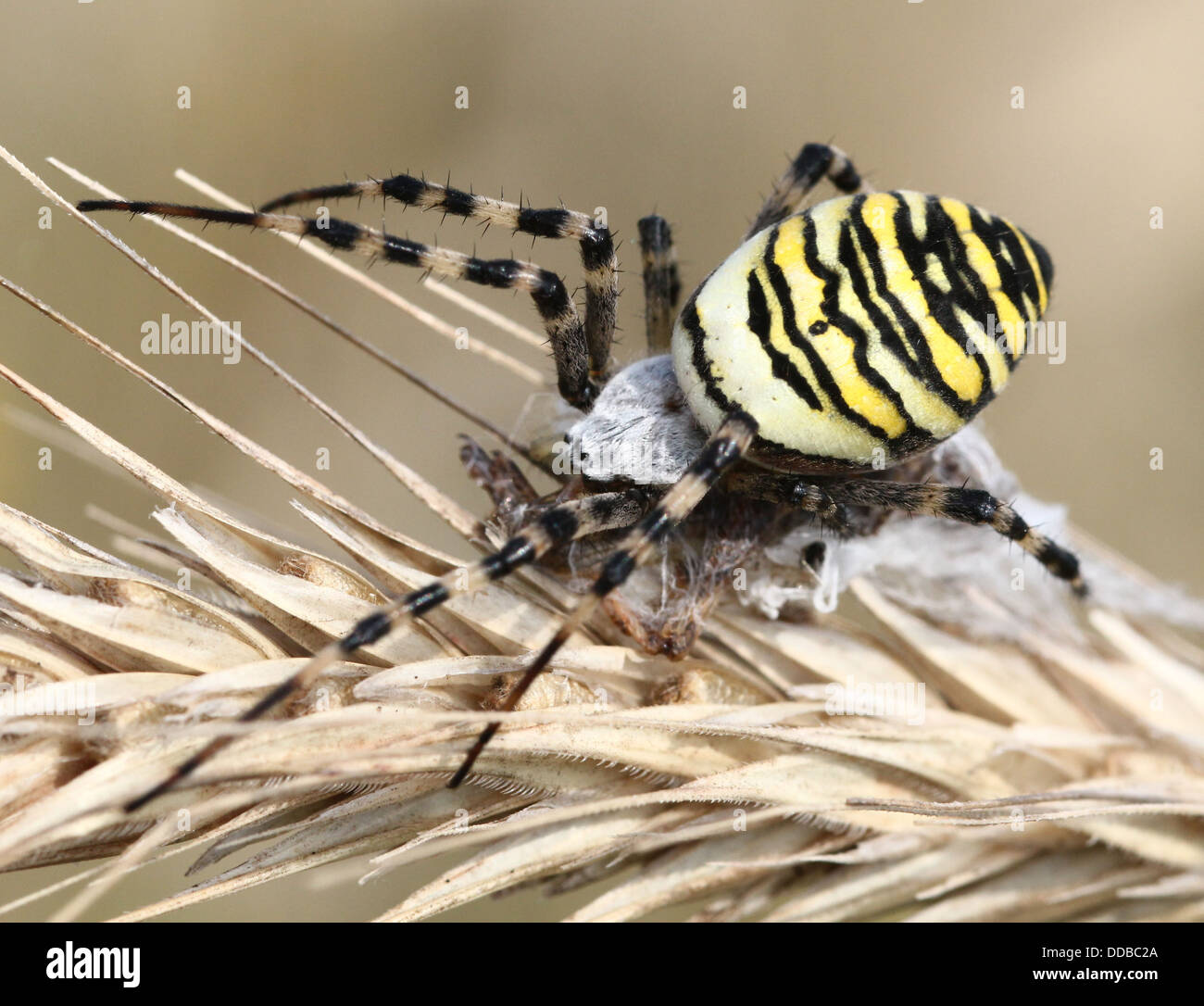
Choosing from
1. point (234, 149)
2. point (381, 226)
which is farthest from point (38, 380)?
point (381, 226)

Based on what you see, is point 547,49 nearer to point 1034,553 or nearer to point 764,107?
point 764,107

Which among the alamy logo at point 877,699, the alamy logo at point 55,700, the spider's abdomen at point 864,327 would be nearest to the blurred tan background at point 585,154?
the spider's abdomen at point 864,327

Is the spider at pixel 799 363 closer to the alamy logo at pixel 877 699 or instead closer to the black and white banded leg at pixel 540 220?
the black and white banded leg at pixel 540 220

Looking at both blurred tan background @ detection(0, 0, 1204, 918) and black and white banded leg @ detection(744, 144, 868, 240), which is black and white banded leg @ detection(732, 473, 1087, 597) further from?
blurred tan background @ detection(0, 0, 1204, 918)

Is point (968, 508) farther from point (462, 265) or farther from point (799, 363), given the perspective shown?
point (462, 265)

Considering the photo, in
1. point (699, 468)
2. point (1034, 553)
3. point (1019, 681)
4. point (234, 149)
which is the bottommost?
point (1019, 681)

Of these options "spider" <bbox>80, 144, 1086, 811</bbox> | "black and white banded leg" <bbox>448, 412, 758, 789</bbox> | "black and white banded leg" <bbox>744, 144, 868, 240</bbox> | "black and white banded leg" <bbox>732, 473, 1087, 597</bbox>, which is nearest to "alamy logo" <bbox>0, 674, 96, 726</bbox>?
"black and white banded leg" <bbox>448, 412, 758, 789</bbox>
